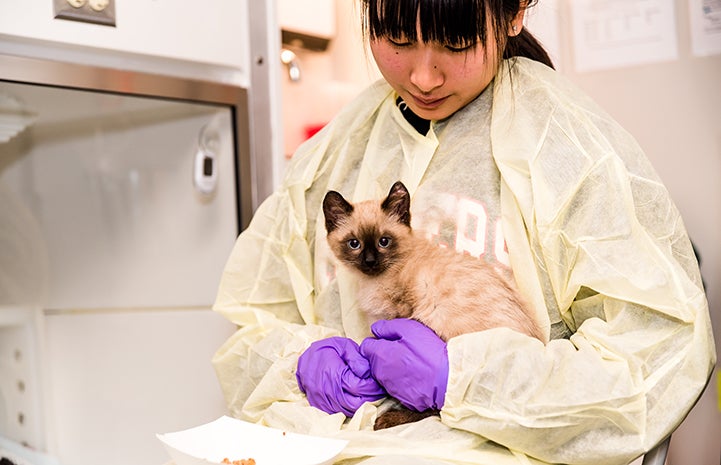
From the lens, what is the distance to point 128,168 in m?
1.97

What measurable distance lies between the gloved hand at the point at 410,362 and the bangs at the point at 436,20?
0.46m

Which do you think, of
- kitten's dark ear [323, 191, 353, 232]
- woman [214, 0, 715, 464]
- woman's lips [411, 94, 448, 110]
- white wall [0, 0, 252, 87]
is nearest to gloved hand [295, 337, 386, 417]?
woman [214, 0, 715, 464]

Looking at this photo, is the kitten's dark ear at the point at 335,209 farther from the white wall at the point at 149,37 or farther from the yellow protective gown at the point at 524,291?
the white wall at the point at 149,37

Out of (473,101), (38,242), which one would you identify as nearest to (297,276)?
(473,101)

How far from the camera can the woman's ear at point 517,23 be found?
4.37 feet

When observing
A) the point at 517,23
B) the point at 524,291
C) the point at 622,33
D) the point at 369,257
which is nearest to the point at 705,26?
the point at 622,33

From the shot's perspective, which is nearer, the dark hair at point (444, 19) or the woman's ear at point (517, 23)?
the dark hair at point (444, 19)

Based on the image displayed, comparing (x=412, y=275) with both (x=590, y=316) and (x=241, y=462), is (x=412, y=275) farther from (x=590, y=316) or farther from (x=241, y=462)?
(x=241, y=462)

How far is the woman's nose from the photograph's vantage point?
128cm

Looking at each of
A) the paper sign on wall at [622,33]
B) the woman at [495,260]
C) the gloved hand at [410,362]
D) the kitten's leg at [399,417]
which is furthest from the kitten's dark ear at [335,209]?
the paper sign on wall at [622,33]

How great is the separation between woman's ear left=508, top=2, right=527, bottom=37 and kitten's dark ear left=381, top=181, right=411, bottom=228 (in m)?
0.33

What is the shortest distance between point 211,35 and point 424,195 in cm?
71

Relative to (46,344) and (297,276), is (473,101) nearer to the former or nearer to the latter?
(297,276)

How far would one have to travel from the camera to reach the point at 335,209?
1.38m
